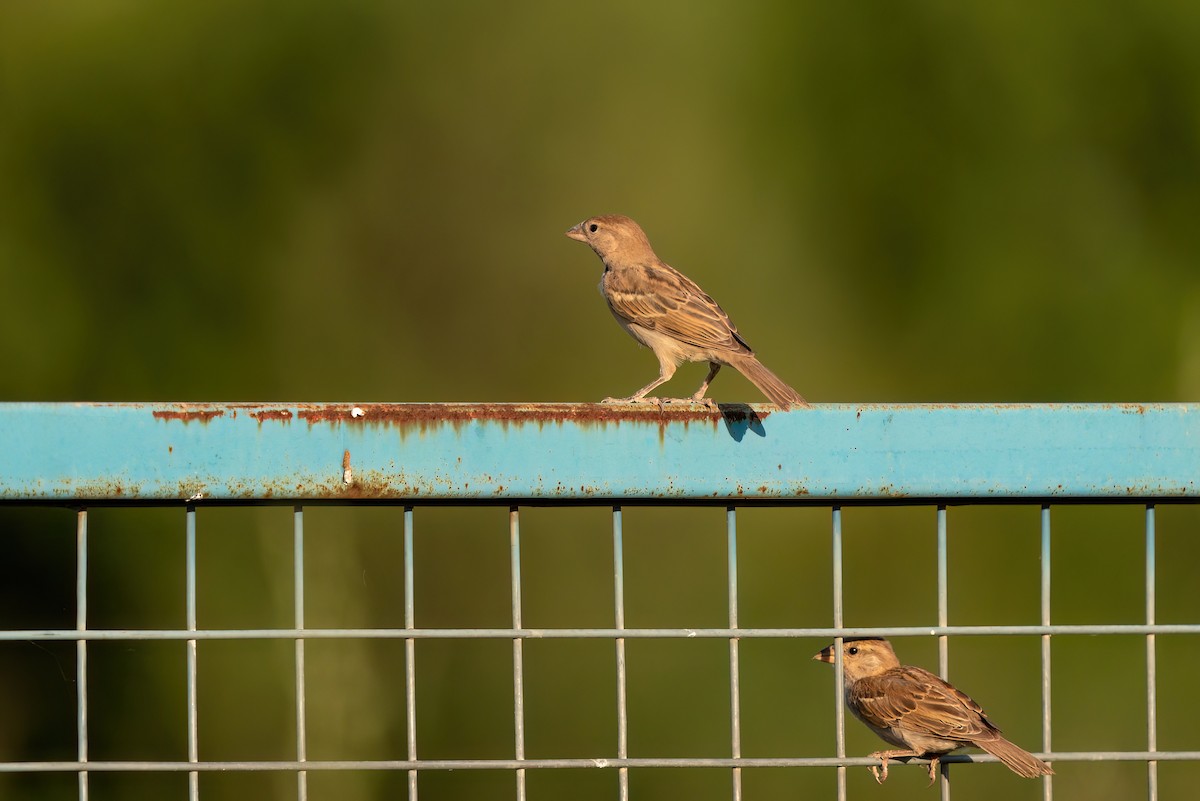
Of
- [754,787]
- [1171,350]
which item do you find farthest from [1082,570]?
[754,787]

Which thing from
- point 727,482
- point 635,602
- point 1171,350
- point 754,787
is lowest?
point 754,787

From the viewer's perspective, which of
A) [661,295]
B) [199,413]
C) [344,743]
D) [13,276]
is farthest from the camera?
[661,295]

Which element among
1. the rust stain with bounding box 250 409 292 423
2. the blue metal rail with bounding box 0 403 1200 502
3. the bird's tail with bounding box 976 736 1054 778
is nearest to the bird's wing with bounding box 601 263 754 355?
the bird's tail with bounding box 976 736 1054 778

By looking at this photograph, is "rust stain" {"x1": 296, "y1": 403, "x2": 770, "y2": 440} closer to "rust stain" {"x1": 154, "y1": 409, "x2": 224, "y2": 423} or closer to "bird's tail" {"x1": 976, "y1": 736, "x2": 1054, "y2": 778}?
"rust stain" {"x1": 154, "y1": 409, "x2": 224, "y2": 423}

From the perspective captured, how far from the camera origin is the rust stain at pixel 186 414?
1726mm

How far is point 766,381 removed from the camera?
2904 millimetres

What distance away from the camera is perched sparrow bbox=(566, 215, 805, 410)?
3463 millimetres

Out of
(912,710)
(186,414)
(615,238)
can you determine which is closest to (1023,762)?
(912,710)

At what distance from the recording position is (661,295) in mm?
3734

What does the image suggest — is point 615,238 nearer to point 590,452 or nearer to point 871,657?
point 871,657

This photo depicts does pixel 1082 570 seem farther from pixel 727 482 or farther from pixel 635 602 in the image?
pixel 727 482

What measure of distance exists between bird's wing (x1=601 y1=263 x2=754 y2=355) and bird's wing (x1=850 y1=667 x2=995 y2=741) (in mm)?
832

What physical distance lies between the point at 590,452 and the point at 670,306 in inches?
77.1

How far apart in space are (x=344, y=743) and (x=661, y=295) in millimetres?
1387
